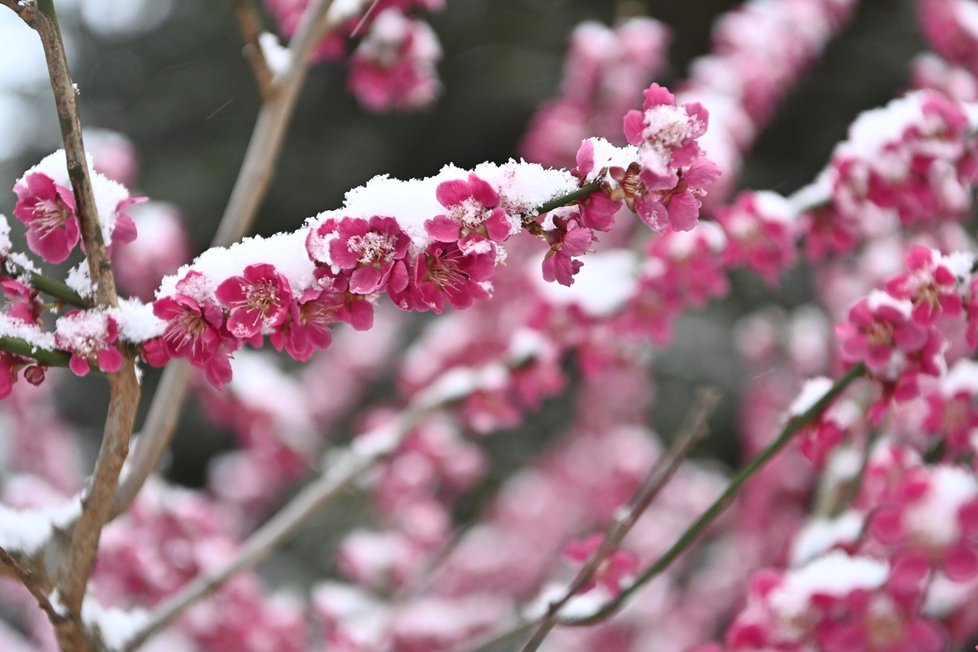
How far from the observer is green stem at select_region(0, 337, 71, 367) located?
85 centimetres

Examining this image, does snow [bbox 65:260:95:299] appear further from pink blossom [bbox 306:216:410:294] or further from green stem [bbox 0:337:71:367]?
pink blossom [bbox 306:216:410:294]

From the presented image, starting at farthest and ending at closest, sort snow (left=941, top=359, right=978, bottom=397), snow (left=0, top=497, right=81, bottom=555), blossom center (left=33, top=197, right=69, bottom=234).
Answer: snow (left=941, top=359, right=978, bottom=397)
snow (left=0, top=497, right=81, bottom=555)
blossom center (left=33, top=197, right=69, bottom=234)

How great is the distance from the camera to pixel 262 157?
1.59m

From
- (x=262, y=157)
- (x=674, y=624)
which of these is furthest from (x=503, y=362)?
(x=674, y=624)

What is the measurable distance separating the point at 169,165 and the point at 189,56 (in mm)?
808

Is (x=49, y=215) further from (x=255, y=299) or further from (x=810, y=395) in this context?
(x=810, y=395)

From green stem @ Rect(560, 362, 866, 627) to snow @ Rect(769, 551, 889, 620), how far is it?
0.22 meters

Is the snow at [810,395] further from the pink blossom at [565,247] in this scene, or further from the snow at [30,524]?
the snow at [30,524]

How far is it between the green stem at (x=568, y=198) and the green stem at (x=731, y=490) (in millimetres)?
491

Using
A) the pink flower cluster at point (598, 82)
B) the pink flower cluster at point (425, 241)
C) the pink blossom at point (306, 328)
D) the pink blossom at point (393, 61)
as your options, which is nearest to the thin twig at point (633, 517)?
the pink flower cluster at point (425, 241)

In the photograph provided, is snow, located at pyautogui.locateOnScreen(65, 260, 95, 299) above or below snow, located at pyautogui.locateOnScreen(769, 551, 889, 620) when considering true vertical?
above

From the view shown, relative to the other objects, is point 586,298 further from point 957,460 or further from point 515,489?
point 515,489

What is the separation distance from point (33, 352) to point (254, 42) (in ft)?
2.58

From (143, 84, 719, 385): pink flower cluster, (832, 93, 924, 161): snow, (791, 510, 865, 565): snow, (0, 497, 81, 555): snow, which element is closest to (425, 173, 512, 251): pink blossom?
(143, 84, 719, 385): pink flower cluster
